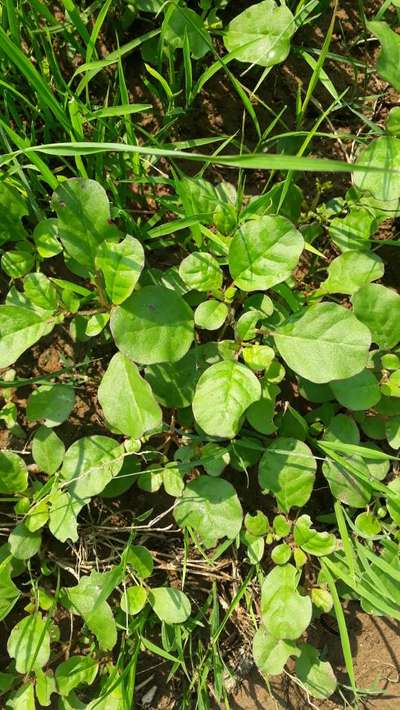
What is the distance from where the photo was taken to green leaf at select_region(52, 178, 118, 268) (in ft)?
3.80

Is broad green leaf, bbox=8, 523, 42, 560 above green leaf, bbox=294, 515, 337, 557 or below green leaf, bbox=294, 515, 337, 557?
above

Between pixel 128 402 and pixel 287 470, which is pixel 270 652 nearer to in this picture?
pixel 287 470

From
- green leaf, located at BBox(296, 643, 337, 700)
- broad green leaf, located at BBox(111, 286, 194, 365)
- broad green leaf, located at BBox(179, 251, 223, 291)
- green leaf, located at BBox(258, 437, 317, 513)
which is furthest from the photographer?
green leaf, located at BBox(296, 643, 337, 700)

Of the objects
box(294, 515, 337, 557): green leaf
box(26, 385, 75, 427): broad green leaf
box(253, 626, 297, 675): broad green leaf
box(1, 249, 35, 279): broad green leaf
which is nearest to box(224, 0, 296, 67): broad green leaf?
box(1, 249, 35, 279): broad green leaf

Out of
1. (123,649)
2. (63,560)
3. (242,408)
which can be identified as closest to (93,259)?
(242,408)

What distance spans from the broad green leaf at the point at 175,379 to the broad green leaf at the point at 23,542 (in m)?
0.41

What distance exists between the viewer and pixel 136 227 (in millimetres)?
1370

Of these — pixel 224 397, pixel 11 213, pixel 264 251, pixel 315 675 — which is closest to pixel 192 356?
pixel 224 397

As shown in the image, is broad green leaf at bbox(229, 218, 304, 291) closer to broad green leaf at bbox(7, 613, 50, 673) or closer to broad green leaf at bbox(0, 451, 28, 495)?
broad green leaf at bbox(0, 451, 28, 495)

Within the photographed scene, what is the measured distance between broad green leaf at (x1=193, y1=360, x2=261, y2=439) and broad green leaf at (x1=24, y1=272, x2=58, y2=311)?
33 cm

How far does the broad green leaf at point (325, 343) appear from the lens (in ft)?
3.90

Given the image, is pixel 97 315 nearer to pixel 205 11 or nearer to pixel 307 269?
pixel 307 269

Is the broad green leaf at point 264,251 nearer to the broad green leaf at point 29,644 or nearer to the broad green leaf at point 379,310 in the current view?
the broad green leaf at point 379,310

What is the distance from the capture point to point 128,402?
3.81 feet
